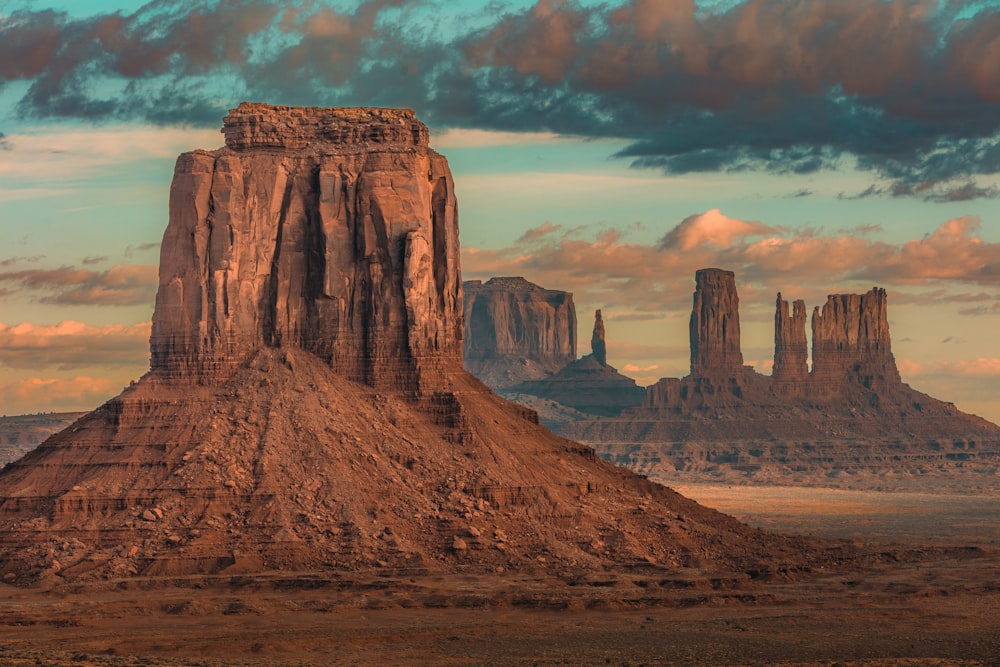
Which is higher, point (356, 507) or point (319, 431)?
point (319, 431)

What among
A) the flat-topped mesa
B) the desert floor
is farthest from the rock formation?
the desert floor

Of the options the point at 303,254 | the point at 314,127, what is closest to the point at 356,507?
the point at 303,254

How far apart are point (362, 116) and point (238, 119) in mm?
6698

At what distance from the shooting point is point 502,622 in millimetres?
99562

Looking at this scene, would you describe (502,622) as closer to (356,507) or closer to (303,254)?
(356,507)

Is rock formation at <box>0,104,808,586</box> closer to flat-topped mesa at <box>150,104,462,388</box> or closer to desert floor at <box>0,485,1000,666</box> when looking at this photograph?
flat-topped mesa at <box>150,104,462,388</box>

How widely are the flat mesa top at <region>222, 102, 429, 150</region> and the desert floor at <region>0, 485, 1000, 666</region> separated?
26.6 m

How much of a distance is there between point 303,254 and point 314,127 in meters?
6.99

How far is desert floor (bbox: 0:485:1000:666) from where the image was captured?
91938 millimetres

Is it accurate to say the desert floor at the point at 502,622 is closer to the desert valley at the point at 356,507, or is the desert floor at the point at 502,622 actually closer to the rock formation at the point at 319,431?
the desert valley at the point at 356,507

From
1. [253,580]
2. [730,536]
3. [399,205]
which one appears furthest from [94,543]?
[730,536]

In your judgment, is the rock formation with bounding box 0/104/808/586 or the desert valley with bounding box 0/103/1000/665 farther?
the rock formation with bounding box 0/104/808/586

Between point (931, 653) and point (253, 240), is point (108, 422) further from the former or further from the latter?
point (931, 653)

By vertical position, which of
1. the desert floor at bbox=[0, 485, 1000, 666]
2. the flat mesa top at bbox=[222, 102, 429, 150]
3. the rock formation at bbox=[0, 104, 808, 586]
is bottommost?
the desert floor at bbox=[0, 485, 1000, 666]
